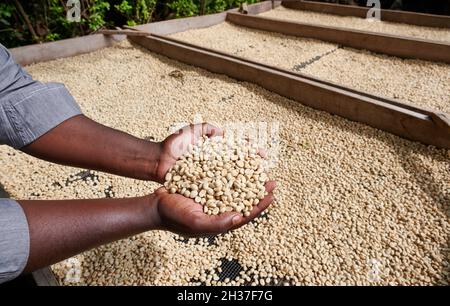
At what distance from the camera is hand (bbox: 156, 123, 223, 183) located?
181 cm

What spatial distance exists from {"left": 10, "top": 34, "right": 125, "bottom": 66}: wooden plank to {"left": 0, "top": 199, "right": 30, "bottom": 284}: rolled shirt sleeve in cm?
423

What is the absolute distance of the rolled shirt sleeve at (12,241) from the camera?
102 centimetres

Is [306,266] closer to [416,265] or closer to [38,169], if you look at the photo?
[416,265]

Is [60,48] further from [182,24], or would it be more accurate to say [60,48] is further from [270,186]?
[270,186]

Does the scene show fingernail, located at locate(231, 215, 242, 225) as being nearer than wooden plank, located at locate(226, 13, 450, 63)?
Yes

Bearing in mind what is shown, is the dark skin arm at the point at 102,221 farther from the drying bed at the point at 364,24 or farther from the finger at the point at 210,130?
the drying bed at the point at 364,24

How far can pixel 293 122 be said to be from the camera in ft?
10.2

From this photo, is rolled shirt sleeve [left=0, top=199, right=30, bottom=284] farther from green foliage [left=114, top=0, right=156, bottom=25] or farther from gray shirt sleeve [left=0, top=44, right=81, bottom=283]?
green foliage [left=114, top=0, right=156, bottom=25]

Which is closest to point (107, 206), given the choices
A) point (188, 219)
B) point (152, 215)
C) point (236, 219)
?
point (152, 215)

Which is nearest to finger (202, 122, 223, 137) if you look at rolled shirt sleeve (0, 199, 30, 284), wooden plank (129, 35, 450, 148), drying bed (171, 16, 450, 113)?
rolled shirt sleeve (0, 199, 30, 284)

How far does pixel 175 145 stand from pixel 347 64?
3.24 meters

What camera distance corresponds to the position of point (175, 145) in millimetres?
1865

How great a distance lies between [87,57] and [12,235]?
4383mm
